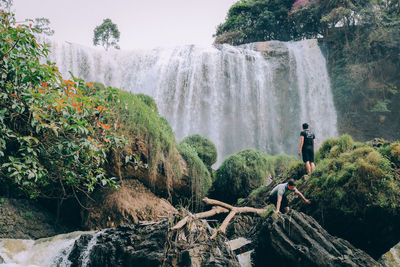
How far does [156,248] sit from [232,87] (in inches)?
605

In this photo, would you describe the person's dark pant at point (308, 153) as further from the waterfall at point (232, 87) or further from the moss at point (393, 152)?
the waterfall at point (232, 87)

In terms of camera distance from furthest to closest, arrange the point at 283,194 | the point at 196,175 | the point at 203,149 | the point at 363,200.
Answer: the point at 203,149 → the point at 196,175 → the point at 283,194 → the point at 363,200

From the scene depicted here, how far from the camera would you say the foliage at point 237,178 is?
10.2 m

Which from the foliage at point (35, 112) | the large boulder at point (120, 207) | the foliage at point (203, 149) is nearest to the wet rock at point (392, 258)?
the large boulder at point (120, 207)

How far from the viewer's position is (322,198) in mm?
6266

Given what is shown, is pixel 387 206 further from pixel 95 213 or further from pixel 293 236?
pixel 95 213

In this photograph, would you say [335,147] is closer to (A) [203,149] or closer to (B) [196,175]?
(B) [196,175]

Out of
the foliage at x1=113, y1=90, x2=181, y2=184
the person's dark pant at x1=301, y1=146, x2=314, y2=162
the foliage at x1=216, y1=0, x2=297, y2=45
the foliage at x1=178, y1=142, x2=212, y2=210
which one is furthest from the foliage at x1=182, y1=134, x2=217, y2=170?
the foliage at x1=216, y1=0, x2=297, y2=45

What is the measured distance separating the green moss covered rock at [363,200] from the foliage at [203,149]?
5.24 meters

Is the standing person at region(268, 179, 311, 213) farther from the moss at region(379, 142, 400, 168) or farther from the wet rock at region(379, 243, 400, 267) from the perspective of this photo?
the wet rock at region(379, 243, 400, 267)

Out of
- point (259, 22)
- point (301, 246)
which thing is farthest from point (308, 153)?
point (259, 22)

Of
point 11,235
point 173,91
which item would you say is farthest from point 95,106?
point 173,91

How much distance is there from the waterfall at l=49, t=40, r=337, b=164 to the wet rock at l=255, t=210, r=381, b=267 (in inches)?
511

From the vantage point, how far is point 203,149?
11539mm
